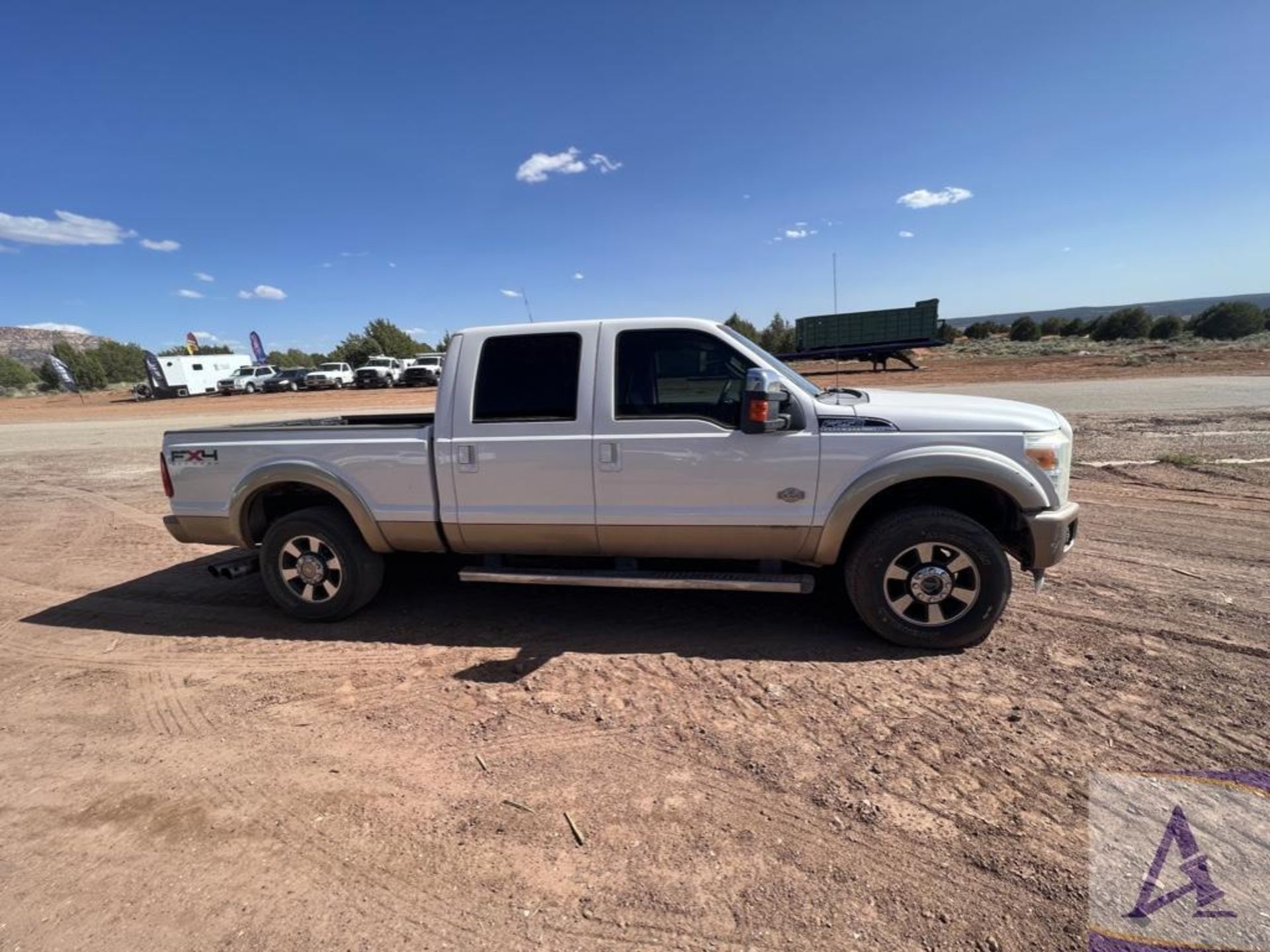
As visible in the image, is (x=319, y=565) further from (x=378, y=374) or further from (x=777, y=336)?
(x=777, y=336)

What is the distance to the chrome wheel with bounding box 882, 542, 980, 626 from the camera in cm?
366

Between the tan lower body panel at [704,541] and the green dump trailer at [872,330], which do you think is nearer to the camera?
the tan lower body panel at [704,541]

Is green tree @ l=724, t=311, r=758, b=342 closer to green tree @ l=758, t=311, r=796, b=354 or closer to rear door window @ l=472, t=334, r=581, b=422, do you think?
green tree @ l=758, t=311, r=796, b=354

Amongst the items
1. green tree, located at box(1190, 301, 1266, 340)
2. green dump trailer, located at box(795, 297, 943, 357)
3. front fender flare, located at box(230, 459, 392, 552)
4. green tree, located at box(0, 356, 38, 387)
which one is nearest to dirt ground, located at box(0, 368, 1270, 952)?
front fender flare, located at box(230, 459, 392, 552)

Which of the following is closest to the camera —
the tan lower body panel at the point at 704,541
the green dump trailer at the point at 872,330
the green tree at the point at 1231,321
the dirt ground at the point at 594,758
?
the dirt ground at the point at 594,758

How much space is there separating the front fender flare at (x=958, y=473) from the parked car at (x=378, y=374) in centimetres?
3910

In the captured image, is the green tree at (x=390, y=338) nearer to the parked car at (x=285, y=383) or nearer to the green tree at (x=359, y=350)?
the green tree at (x=359, y=350)

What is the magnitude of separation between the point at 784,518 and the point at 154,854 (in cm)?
330

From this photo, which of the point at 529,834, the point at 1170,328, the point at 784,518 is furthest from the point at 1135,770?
the point at 1170,328

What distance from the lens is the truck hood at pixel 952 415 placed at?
11.8ft

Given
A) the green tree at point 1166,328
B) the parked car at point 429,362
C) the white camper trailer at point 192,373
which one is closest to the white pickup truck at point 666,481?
the parked car at point 429,362

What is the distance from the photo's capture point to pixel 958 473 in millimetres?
3541

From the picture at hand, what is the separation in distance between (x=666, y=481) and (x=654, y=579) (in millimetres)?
618

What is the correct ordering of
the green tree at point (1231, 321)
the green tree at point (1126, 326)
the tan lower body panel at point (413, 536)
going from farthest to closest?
1. the green tree at point (1126, 326)
2. the green tree at point (1231, 321)
3. the tan lower body panel at point (413, 536)
